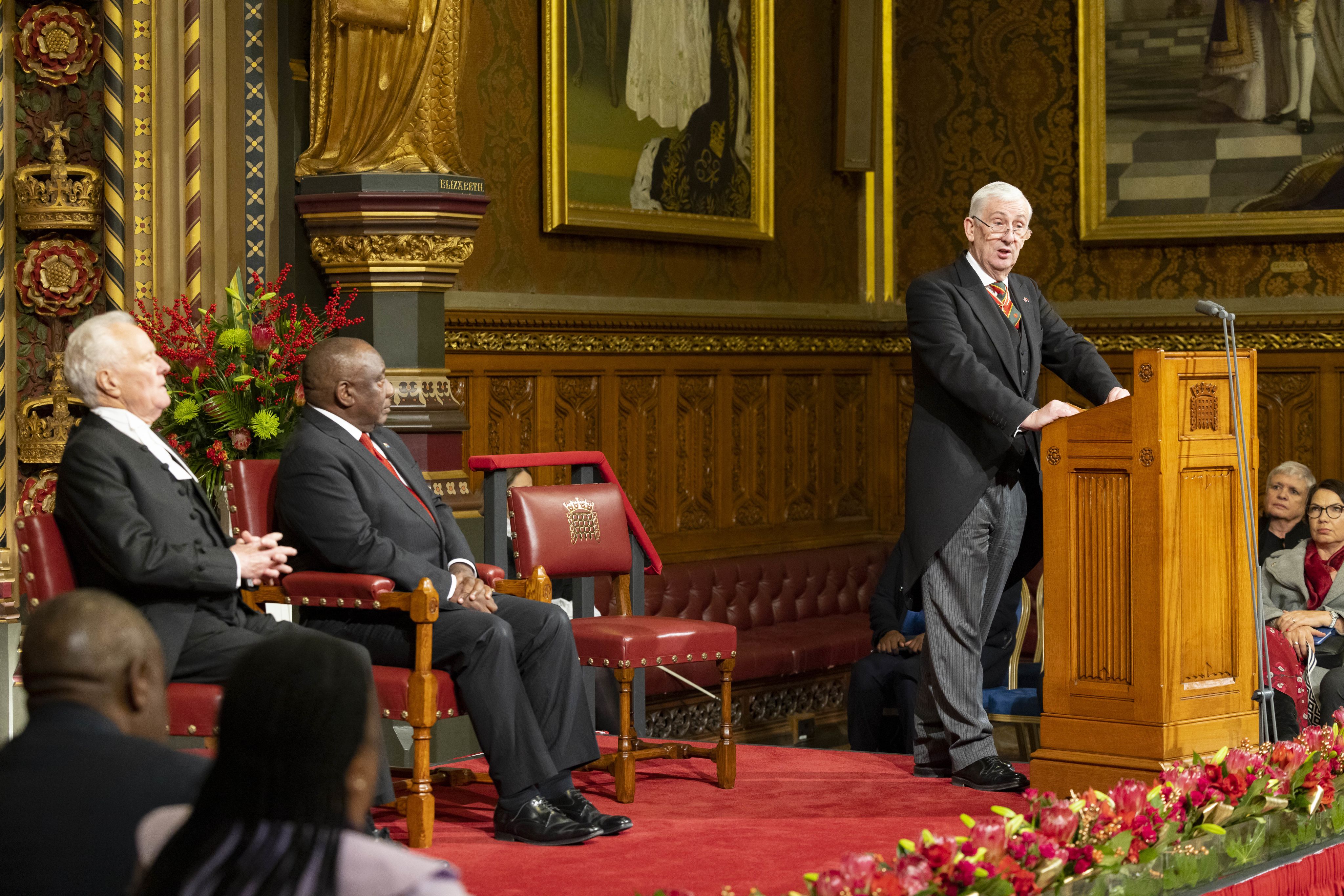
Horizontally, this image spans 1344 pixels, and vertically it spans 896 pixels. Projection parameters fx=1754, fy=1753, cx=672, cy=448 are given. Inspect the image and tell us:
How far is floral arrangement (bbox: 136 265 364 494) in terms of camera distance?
204 inches

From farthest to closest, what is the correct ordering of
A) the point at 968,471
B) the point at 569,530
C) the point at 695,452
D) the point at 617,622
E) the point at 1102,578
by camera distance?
the point at 695,452
the point at 569,530
the point at 617,622
the point at 968,471
the point at 1102,578

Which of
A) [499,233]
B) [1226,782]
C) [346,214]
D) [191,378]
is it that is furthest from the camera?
[499,233]

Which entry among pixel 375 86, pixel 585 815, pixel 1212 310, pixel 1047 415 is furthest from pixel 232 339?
pixel 1212 310

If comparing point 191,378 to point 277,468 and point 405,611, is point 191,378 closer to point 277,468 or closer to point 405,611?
point 277,468

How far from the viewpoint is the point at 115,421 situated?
3904mm

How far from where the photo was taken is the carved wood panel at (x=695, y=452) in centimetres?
812

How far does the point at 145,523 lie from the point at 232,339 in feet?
5.06

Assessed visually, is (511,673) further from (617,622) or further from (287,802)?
(287,802)

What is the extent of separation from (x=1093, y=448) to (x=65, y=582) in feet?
8.18

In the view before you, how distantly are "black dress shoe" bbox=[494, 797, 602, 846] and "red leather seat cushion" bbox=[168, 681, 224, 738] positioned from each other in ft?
2.50

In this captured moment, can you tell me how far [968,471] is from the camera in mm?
4770

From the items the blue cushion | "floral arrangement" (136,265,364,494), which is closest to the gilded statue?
"floral arrangement" (136,265,364,494)

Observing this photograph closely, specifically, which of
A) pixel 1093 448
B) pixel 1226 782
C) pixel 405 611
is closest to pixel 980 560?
pixel 1093 448

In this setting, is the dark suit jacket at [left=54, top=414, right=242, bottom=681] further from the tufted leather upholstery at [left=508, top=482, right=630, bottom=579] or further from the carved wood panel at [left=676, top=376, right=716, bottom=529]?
the carved wood panel at [left=676, top=376, right=716, bottom=529]
